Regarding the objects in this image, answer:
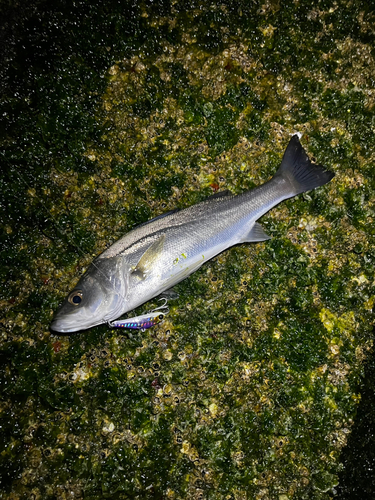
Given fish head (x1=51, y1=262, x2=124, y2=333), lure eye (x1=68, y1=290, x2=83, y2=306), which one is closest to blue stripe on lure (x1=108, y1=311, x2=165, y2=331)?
fish head (x1=51, y1=262, x2=124, y2=333)

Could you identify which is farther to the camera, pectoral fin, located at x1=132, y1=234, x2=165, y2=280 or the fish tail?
the fish tail

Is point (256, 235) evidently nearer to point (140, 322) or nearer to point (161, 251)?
point (161, 251)

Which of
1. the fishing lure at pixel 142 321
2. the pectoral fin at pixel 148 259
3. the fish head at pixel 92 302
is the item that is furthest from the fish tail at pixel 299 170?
the fish head at pixel 92 302

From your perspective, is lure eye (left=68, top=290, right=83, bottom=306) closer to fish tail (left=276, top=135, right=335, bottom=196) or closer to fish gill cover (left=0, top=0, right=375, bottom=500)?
fish gill cover (left=0, top=0, right=375, bottom=500)

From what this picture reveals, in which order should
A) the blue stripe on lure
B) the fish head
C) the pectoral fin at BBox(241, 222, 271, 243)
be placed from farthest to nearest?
the pectoral fin at BBox(241, 222, 271, 243), the blue stripe on lure, the fish head

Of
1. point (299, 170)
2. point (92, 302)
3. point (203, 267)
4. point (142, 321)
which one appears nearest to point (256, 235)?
point (203, 267)

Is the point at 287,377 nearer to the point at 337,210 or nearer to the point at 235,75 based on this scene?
the point at 337,210
